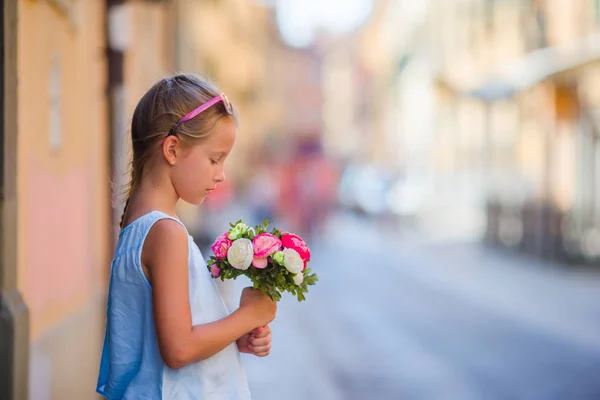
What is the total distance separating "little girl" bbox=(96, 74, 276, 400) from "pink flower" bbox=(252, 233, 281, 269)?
3.3 inches

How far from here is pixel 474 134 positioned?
30.5 m

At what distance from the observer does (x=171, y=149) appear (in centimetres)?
225

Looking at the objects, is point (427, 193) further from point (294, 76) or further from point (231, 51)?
point (294, 76)

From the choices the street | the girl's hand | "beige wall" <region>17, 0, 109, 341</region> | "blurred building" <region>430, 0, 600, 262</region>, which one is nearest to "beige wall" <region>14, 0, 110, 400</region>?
"beige wall" <region>17, 0, 109, 341</region>

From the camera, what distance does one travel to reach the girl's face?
7.37 ft

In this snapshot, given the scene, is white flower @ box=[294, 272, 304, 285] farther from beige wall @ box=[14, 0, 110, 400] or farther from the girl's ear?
beige wall @ box=[14, 0, 110, 400]

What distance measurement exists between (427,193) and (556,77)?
17.7 meters

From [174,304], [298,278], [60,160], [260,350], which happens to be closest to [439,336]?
[60,160]

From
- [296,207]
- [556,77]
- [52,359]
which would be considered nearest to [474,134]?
[296,207]

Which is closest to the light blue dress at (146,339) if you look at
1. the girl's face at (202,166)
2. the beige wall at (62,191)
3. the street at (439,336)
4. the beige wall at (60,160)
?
the girl's face at (202,166)

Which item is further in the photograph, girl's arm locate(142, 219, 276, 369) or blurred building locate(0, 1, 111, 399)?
blurred building locate(0, 1, 111, 399)

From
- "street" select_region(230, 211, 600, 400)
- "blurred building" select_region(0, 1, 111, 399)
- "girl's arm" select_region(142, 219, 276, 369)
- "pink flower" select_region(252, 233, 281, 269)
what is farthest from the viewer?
"street" select_region(230, 211, 600, 400)

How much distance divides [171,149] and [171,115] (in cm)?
9

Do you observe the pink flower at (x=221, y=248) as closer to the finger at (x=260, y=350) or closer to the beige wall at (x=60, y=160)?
the finger at (x=260, y=350)
